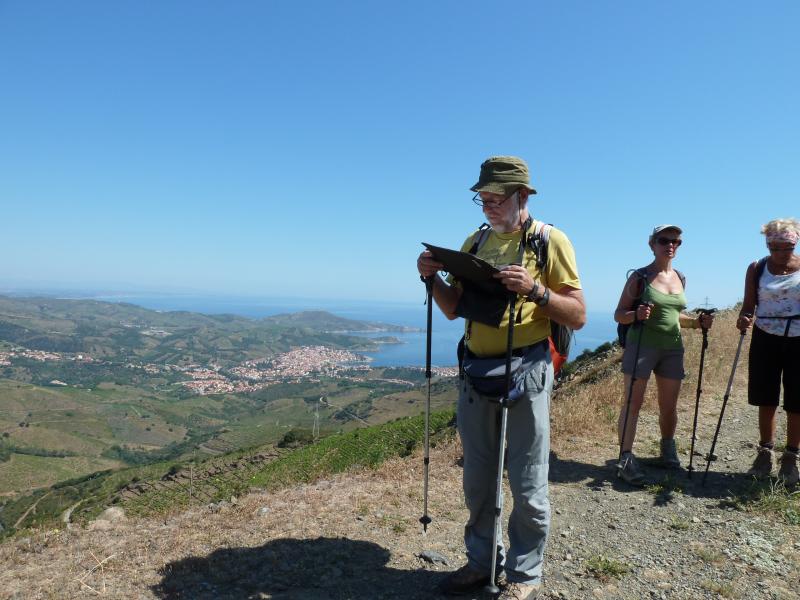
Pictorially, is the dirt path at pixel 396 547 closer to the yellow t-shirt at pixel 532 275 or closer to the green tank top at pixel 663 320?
the green tank top at pixel 663 320

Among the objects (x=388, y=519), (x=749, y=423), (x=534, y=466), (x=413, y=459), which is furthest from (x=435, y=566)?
(x=749, y=423)

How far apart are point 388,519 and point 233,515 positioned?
63.6 inches

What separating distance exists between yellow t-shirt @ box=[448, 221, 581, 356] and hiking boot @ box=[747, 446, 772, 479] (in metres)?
4.00

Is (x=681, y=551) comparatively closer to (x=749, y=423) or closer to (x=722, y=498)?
(x=722, y=498)

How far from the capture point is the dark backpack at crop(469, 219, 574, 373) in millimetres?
2936

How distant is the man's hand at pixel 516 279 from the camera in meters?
2.69

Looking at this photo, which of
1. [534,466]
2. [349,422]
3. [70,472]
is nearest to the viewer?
[534,466]

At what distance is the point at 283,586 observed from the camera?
11.6 ft

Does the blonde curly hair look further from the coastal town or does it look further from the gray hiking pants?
the coastal town

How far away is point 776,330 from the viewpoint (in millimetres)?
4809

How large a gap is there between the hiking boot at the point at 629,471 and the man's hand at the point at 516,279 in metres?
3.67

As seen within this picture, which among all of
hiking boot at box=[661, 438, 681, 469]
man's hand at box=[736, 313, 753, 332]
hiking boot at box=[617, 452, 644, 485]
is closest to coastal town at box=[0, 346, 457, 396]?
hiking boot at box=[661, 438, 681, 469]

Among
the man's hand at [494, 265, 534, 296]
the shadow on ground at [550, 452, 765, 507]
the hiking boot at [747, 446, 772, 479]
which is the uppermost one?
the man's hand at [494, 265, 534, 296]

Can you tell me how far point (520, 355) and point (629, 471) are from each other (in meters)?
3.32
